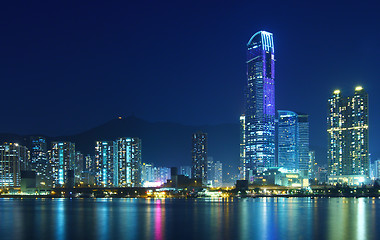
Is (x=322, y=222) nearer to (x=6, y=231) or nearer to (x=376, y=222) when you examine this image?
(x=376, y=222)

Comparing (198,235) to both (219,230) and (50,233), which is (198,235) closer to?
(219,230)

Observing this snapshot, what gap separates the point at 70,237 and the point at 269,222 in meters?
26.8

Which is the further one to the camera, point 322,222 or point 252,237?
point 322,222

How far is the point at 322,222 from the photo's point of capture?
2589 inches

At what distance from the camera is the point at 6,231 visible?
185 ft

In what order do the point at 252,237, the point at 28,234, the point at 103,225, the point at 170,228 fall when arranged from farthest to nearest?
the point at 103,225 < the point at 170,228 < the point at 28,234 < the point at 252,237

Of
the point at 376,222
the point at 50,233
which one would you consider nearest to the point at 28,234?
the point at 50,233

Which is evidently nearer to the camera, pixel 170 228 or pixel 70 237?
pixel 70 237

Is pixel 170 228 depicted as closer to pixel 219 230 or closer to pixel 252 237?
pixel 219 230

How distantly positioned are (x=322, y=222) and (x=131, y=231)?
2491 cm

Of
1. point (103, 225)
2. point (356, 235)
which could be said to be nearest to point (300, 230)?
point (356, 235)

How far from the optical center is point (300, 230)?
55875 millimetres

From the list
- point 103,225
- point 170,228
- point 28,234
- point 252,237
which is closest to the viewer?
point 252,237

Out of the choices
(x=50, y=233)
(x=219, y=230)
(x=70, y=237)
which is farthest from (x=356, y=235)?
(x=50, y=233)
